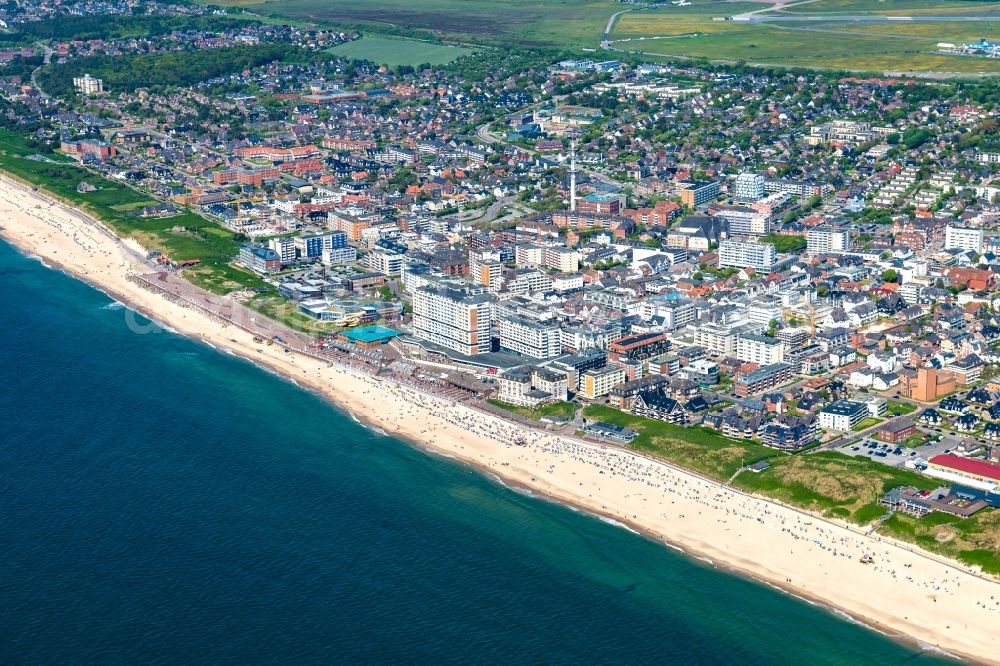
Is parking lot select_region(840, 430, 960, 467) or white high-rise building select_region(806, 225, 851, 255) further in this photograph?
white high-rise building select_region(806, 225, 851, 255)

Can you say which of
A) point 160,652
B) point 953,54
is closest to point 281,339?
point 160,652

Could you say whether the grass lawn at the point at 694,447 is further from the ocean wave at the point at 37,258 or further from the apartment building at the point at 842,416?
the ocean wave at the point at 37,258

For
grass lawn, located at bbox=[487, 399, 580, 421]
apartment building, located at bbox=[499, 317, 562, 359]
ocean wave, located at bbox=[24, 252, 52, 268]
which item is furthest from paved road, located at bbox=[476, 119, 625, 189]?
grass lawn, located at bbox=[487, 399, 580, 421]

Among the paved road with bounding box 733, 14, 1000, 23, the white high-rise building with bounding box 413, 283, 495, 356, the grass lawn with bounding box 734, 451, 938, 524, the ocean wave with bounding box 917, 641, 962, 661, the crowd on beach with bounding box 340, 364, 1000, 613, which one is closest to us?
the ocean wave with bounding box 917, 641, 962, 661

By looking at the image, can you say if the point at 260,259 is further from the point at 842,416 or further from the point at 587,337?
the point at 842,416

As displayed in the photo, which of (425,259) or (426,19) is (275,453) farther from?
(426,19)

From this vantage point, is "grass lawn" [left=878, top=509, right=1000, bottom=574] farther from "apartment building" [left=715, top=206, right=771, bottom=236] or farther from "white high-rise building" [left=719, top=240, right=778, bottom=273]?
"apartment building" [left=715, top=206, right=771, bottom=236]

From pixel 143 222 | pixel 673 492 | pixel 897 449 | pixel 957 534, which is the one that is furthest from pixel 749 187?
pixel 957 534
